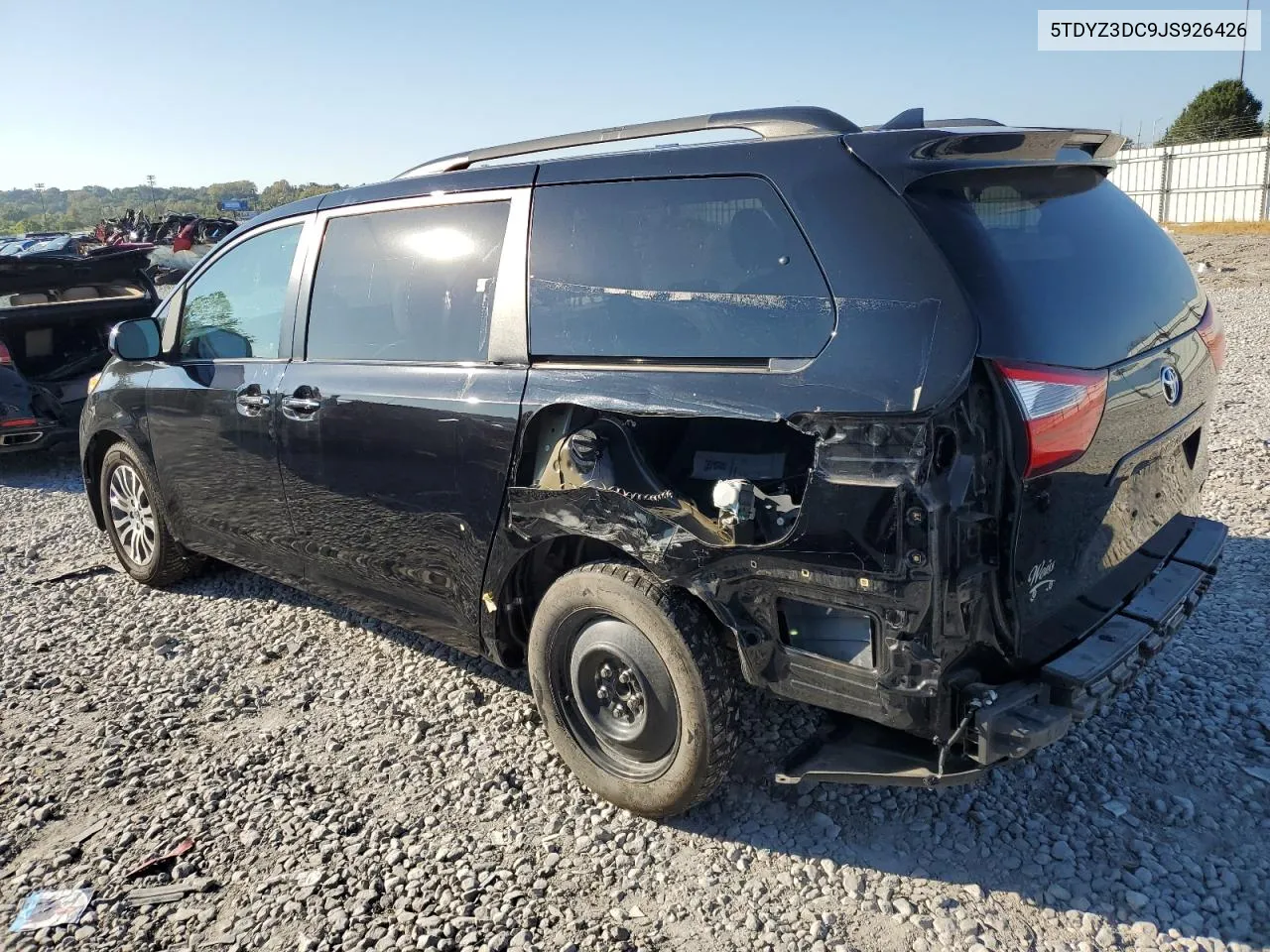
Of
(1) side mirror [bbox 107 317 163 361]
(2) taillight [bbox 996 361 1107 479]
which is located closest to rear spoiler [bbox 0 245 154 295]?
(1) side mirror [bbox 107 317 163 361]

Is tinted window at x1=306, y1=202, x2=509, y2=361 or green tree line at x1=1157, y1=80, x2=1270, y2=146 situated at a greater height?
green tree line at x1=1157, y1=80, x2=1270, y2=146

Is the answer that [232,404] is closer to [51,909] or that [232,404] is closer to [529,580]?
[529,580]

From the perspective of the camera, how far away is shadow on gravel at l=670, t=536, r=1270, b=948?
264 centimetres

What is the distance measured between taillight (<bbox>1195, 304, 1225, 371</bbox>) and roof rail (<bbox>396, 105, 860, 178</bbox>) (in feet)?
4.78

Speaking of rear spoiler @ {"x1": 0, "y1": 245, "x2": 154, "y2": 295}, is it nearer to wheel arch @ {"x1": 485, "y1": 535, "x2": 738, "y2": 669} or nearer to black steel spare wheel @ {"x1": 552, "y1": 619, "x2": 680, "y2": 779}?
wheel arch @ {"x1": 485, "y1": 535, "x2": 738, "y2": 669}

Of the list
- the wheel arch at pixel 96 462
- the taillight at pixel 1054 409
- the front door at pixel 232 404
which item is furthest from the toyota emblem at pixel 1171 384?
the wheel arch at pixel 96 462

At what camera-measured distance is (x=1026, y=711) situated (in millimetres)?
2436

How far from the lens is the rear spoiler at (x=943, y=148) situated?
8.14 ft

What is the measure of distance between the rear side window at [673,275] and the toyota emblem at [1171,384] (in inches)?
43.2

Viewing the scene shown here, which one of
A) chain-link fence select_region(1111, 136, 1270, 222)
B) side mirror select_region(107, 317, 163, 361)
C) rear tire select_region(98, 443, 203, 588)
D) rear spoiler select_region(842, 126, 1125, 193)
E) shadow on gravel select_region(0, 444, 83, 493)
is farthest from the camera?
chain-link fence select_region(1111, 136, 1270, 222)

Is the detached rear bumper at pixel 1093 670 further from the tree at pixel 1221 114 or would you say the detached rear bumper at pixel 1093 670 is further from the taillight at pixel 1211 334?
the tree at pixel 1221 114

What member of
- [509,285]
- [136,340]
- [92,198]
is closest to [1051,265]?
[509,285]

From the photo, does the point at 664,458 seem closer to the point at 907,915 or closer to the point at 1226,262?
the point at 907,915

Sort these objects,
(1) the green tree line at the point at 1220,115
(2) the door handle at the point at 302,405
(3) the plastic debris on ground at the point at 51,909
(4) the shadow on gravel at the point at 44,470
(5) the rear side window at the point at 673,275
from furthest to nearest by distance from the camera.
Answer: (1) the green tree line at the point at 1220,115, (4) the shadow on gravel at the point at 44,470, (2) the door handle at the point at 302,405, (3) the plastic debris on ground at the point at 51,909, (5) the rear side window at the point at 673,275
